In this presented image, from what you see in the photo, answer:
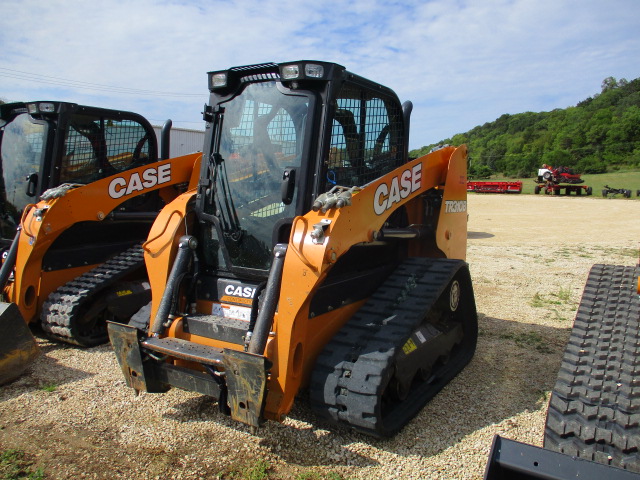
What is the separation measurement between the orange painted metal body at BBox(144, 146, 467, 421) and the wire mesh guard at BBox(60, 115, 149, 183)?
262 centimetres

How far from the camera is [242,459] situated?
3.42m

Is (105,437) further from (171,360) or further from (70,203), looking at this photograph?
(70,203)

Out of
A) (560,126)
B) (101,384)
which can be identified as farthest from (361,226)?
(560,126)

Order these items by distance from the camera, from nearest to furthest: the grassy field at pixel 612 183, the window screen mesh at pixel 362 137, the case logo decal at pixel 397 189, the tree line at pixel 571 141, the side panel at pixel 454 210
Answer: the case logo decal at pixel 397 189 → the window screen mesh at pixel 362 137 → the side panel at pixel 454 210 → the grassy field at pixel 612 183 → the tree line at pixel 571 141

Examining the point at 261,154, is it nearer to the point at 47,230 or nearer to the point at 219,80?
the point at 219,80

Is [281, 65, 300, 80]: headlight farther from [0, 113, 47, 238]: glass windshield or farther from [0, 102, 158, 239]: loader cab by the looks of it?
[0, 113, 47, 238]: glass windshield

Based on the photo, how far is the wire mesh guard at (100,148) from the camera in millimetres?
6434

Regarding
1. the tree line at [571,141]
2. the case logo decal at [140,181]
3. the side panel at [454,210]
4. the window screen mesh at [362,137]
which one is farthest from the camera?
the tree line at [571,141]

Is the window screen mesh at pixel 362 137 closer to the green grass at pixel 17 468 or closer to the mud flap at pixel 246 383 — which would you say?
the mud flap at pixel 246 383

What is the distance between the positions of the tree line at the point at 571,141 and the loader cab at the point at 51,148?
56.1 meters

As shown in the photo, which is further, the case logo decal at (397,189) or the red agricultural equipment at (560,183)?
the red agricultural equipment at (560,183)

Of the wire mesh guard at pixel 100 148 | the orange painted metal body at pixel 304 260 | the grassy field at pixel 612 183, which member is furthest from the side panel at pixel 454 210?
the grassy field at pixel 612 183

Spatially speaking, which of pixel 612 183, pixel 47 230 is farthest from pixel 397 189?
pixel 612 183

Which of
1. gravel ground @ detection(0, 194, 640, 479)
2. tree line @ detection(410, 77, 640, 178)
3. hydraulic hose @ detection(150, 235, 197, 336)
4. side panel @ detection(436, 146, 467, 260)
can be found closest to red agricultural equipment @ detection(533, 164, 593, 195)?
tree line @ detection(410, 77, 640, 178)
